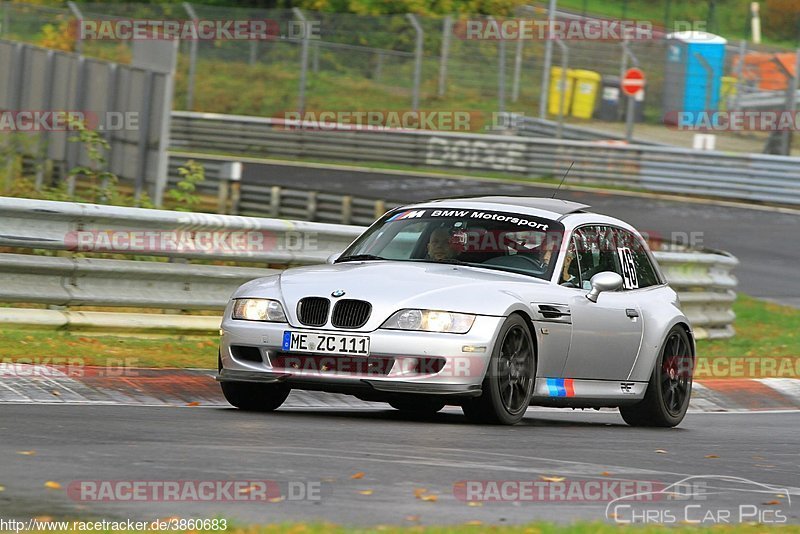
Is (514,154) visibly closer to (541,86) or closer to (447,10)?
(541,86)

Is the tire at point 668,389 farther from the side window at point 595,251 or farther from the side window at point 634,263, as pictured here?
the side window at point 595,251

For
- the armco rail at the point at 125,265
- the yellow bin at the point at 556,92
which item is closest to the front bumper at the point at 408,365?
the armco rail at the point at 125,265

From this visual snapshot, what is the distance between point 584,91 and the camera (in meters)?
37.6

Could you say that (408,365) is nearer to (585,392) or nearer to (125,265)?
(585,392)

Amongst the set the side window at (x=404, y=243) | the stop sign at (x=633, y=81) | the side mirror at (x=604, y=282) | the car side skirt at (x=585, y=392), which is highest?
the stop sign at (x=633, y=81)

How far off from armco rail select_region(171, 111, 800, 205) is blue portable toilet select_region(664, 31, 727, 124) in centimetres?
281

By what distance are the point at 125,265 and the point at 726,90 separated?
25.7 m

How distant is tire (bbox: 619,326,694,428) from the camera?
11.0 m

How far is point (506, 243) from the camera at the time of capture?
1021cm

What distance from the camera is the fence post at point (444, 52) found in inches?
1424

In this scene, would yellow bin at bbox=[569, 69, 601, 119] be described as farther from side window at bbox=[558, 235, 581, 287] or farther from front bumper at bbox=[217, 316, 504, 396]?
front bumper at bbox=[217, 316, 504, 396]

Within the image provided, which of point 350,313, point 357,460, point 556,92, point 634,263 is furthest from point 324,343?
point 556,92

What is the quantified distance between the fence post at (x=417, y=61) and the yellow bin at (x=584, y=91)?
360 cm

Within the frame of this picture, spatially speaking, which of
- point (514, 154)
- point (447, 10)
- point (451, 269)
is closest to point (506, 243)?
point (451, 269)
